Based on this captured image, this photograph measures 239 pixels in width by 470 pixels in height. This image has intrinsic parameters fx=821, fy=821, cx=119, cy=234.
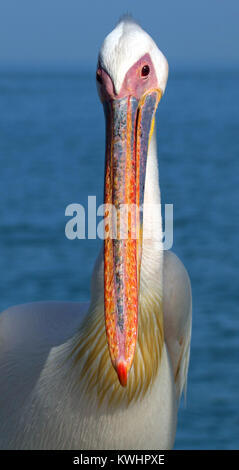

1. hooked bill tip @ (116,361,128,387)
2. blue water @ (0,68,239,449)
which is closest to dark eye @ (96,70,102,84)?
hooked bill tip @ (116,361,128,387)

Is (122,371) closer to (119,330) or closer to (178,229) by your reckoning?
(119,330)

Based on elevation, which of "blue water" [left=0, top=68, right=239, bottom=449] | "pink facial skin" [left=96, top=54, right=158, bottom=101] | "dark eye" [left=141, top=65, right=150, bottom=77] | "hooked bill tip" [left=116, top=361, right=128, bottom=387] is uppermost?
"blue water" [left=0, top=68, right=239, bottom=449]

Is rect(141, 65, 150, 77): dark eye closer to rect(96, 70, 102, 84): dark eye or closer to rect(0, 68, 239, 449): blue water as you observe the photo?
rect(96, 70, 102, 84): dark eye

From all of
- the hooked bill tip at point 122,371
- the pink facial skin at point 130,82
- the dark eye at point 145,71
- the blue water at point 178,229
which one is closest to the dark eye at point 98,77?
the pink facial skin at point 130,82

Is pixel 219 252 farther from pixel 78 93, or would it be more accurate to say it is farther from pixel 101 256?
pixel 78 93

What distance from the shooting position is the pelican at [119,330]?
7.52 ft

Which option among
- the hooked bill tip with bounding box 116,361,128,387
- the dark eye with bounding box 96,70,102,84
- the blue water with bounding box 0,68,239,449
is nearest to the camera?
the hooked bill tip with bounding box 116,361,128,387

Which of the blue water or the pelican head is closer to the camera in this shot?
the pelican head

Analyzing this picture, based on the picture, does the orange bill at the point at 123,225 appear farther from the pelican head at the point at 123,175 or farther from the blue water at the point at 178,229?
the blue water at the point at 178,229

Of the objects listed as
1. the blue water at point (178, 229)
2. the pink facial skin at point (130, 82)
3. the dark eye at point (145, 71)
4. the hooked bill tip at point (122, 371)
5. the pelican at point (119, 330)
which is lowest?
the hooked bill tip at point (122, 371)

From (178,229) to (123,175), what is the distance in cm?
1644

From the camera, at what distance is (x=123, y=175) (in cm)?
232

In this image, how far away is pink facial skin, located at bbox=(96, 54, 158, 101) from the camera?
2.32 metres

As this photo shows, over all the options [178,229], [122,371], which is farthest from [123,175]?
[178,229]
